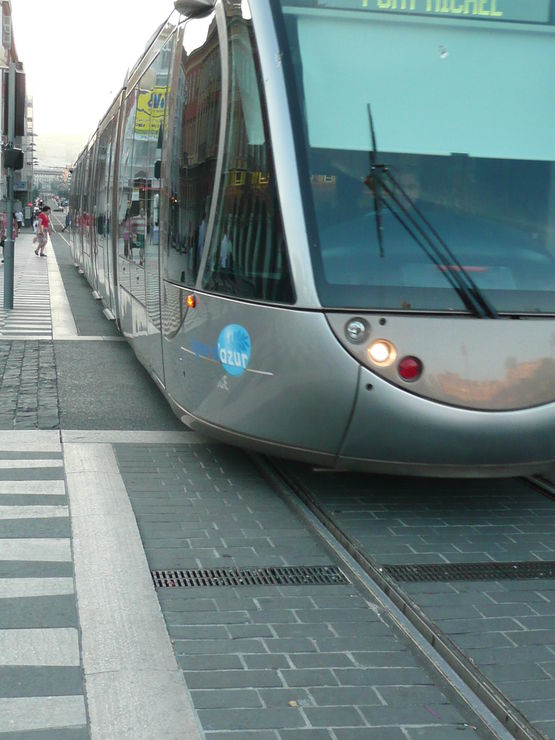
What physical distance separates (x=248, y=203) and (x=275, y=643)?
9.05ft

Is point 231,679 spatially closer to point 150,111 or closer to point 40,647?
point 40,647

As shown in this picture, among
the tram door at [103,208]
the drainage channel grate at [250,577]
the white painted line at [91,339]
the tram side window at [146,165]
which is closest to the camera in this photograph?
the drainage channel grate at [250,577]

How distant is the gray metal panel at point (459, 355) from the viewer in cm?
579

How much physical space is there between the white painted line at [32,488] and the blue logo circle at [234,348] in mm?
1242

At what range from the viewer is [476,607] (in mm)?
4863

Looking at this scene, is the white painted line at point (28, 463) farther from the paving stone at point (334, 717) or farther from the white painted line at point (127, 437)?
the paving stone at point (334, 717)

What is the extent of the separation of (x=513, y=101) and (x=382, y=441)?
79.4 inches

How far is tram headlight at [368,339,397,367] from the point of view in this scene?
5781mm

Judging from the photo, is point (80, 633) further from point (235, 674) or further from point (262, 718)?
point (262, 718)

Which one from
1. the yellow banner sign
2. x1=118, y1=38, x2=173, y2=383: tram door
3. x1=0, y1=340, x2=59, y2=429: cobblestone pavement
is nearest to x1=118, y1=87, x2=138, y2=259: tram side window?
x1=118, y1=38, x2=173, y2=383: tram door

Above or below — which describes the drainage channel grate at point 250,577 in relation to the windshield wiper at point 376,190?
below

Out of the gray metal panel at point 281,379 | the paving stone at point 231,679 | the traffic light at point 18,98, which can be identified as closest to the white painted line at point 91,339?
the traffic light at point 18,98

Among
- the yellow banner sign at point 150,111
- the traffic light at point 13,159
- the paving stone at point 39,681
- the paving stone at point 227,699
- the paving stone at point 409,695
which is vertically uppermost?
the yellow banner sign at point 150,111

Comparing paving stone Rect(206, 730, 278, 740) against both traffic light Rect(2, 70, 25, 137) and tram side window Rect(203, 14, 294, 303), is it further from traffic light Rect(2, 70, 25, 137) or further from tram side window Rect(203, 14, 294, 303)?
traffic light Rect(2, 70, 25, 137)
